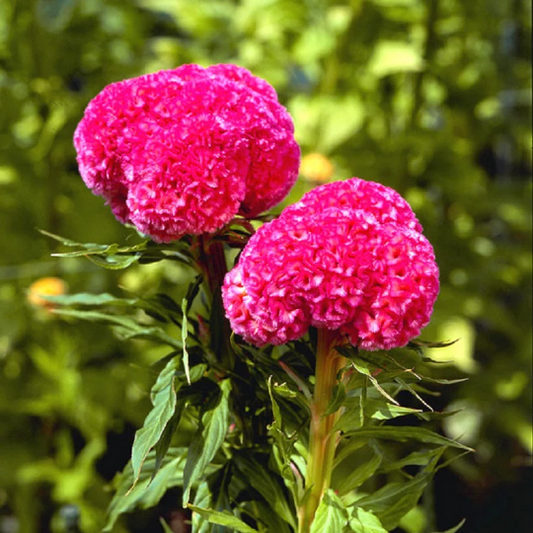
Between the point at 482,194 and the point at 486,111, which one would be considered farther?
the point at 486,111

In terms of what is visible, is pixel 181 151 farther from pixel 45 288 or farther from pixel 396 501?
pixel 45 288

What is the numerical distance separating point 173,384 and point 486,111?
6.16 feet

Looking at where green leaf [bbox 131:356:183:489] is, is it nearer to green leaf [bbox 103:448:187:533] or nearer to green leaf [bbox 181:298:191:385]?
green leaf [bbox 181:298:191:385]

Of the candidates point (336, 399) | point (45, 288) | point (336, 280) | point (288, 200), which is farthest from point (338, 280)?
point (45, 288)

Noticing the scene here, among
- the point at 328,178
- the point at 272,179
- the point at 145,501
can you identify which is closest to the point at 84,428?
the point at 328,178

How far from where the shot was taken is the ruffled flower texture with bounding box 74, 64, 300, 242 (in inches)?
23.8

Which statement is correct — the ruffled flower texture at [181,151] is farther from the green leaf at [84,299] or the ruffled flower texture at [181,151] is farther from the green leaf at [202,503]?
the green leaf at [202,503]

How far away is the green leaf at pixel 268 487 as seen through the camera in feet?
2.28

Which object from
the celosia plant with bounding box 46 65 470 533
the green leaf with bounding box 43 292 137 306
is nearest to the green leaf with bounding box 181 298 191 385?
the celosia plant with bounding box 46 65 470 533

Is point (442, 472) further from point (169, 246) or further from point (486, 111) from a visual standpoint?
point (169, 246)

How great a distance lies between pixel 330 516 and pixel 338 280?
22 cm

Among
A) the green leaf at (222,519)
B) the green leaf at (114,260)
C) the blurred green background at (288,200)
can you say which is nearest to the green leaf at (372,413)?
the green leaf at (222,519)

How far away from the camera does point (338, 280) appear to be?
1.83 ft

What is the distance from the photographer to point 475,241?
2.09 metres
